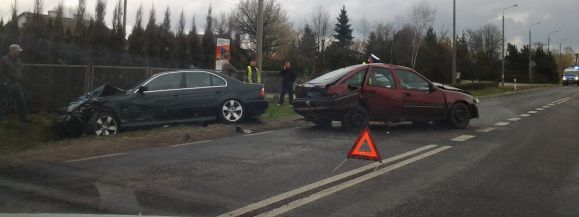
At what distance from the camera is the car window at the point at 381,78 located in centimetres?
1233

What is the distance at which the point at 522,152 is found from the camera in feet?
31.5

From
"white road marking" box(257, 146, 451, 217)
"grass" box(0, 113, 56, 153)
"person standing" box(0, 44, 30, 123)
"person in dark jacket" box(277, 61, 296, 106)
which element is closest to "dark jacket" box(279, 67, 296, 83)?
"person in dark jacket" box(277, 61, 296, 106)

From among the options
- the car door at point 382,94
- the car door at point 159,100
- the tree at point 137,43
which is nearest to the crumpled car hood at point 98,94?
the car door at point 159,100

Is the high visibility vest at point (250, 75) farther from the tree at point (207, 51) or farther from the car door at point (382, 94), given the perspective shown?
the tree at point (207, 51)

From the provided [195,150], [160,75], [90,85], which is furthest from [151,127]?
[90,85]

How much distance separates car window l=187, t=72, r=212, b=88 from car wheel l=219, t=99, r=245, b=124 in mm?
636

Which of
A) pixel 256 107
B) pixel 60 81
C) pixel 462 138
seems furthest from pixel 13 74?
pixel 462 138

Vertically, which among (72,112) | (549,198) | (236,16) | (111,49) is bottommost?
(549,198)

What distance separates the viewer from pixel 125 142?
34.4 feet

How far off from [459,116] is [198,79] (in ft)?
20.1

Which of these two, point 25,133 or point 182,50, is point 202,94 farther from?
point 182,50

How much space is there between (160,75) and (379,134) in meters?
4.91

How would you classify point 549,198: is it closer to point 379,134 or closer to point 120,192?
point 120,192

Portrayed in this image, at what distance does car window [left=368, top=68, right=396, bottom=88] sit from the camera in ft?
40.4
